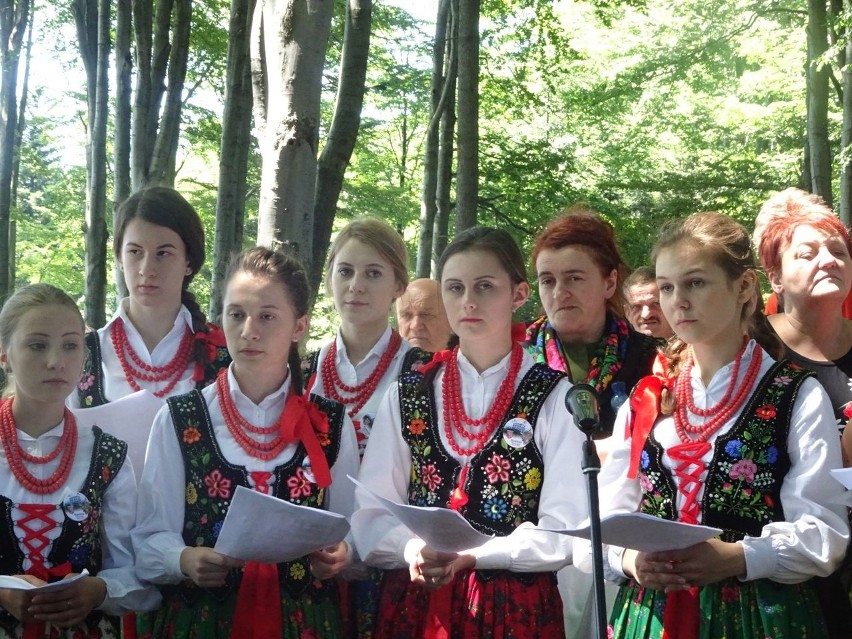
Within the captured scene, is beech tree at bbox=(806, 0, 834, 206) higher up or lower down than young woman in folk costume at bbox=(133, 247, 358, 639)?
higher up

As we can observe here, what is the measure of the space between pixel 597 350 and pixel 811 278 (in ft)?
2.69

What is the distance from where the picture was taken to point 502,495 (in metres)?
2.83

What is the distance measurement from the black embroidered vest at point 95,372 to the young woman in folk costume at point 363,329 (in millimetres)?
339

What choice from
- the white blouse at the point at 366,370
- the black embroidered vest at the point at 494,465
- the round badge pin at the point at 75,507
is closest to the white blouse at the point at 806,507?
the black embroidered vest at the point at 494,465

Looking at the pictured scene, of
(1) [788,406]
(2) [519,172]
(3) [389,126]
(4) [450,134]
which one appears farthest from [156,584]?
(3) [389,126]

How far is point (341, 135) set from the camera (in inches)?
192

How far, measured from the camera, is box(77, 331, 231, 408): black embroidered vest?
340cm

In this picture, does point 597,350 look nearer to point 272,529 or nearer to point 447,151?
point 272,529

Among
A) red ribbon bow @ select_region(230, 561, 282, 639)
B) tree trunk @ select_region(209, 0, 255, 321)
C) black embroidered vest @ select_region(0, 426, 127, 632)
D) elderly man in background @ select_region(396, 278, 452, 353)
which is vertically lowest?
red ribbon bow @ select_region(230, 561, 282, 639)

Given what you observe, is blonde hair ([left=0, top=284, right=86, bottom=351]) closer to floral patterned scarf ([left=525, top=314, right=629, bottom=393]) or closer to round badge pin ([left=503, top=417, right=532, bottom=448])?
round badge pin ([left=503, top=417, right=532, bottom=448])

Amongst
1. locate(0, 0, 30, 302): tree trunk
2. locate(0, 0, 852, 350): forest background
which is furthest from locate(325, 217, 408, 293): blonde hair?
locate(0, 0, 30, 302): tree trunk

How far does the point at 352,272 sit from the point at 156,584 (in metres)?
1.35

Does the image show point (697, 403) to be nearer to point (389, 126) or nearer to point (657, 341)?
point (657, 341)

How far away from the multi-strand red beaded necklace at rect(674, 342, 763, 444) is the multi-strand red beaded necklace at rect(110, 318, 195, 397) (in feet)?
5.93
